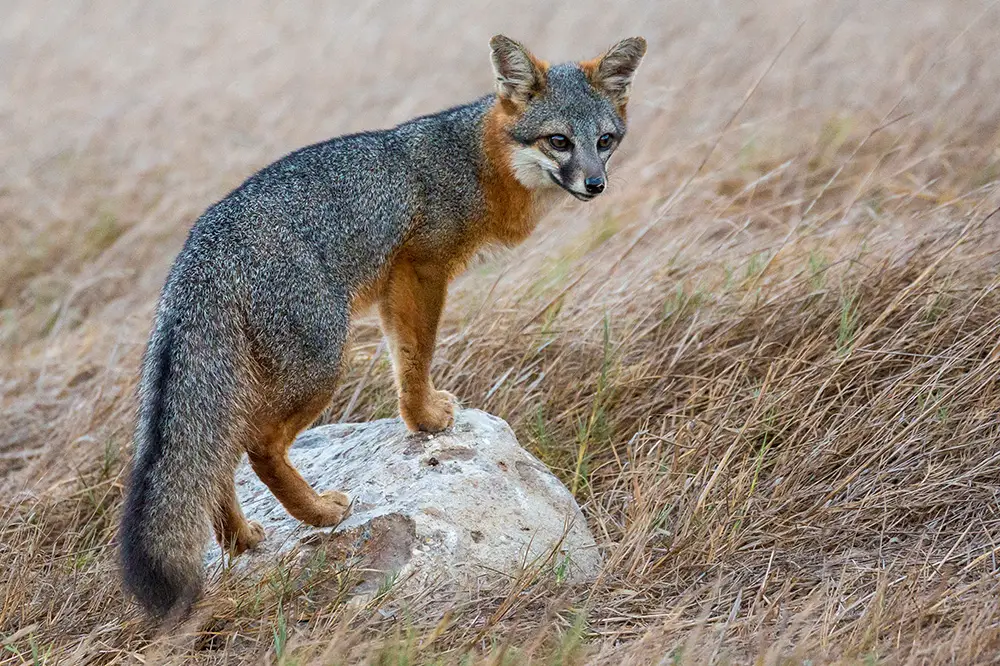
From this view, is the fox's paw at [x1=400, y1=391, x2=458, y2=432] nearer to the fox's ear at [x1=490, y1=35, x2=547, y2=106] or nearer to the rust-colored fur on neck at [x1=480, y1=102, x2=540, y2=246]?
the rust-colored fur on neck at [x1=480, y1=102, x2=540, y2=246]

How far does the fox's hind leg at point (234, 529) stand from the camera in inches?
134

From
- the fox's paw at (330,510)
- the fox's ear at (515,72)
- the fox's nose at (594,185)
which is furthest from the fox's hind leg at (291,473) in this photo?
the fox's ear at (515,72)

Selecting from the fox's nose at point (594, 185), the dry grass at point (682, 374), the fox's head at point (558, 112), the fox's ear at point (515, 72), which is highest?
the fox's ear at point (515, 72)

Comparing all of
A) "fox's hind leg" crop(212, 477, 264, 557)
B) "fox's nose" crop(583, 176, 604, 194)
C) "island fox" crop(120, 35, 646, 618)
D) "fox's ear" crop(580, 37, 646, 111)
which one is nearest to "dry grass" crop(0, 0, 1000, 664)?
"fox's hind leg" crop(212, 477, 264, 557)

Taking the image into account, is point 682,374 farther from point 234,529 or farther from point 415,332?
point 234,529

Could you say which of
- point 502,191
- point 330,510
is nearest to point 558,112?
point 502,191

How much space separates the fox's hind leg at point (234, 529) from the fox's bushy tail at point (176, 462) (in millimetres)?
249

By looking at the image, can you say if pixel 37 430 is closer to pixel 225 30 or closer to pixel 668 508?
pixel 668 508

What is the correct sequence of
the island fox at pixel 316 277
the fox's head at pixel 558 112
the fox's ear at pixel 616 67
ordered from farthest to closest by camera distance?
the fox's ear at pixel 616 67 → the fox's head at pixel 558 112 → the island fox at pixel 316 277

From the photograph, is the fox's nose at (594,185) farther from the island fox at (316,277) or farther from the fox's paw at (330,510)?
the fox's paw at (330,510)

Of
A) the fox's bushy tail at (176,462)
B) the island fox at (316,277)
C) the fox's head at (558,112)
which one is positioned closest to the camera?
the fox's bushy tail at (176,462)

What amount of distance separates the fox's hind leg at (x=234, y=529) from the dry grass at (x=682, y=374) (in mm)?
241

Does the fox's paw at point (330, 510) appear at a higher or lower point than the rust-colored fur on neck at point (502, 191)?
lower

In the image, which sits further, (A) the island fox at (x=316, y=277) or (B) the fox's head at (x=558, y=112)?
(B) the fox's head at (x=558, y=112)
